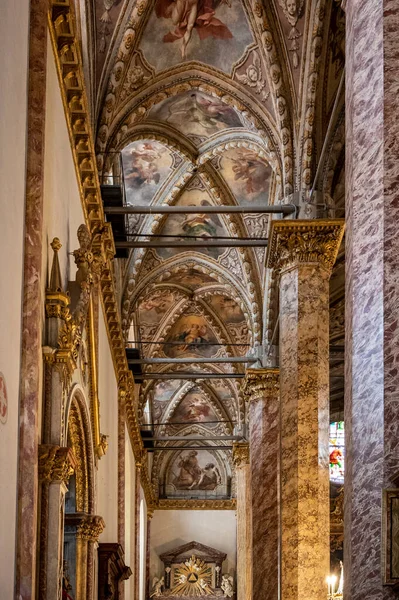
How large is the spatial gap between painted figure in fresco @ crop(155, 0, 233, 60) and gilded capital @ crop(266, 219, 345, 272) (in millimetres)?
3799

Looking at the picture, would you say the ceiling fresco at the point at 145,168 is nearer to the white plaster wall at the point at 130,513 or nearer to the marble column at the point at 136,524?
the white plaster wall at the point at 130,513

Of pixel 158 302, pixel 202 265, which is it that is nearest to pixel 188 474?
pixel 158 302

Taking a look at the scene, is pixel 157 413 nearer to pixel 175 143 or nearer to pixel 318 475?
pixel 175 143

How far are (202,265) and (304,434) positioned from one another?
39.2 ft

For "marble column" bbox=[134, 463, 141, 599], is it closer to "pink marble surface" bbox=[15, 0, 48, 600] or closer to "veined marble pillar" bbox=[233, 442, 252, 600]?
"veined marble pillar" bbox=[233, 442, 252, 600]

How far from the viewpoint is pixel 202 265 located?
27.9m

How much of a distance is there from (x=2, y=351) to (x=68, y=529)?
279 inches

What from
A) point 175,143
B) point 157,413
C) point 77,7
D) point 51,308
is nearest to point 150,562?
point 157,413

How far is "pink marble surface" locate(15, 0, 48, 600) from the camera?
1042cm

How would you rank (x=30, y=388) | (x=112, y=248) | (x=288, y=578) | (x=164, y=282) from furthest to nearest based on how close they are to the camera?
(x=164, y=282) < (x=112, y=248) < (x=288, y=578) < (x=30, y=388)

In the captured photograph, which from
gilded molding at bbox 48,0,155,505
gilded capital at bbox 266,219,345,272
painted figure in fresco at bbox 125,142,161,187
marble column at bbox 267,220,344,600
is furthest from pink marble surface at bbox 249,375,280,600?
gilded capital at bbox 266,219,345,272

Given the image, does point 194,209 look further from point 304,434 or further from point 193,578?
point 193,578

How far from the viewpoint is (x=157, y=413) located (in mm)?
40938

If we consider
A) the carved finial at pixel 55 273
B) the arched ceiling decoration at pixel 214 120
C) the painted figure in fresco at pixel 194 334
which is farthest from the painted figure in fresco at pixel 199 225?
the carved finial at pixel 55 273
